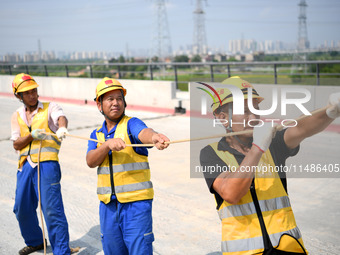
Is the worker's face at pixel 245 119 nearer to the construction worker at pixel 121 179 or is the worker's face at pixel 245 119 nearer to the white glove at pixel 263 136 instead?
the white glove at pixel 263 136

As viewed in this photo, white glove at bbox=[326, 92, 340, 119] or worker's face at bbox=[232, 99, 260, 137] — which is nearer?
white glove at bbox=[326, 92, 340, 119]

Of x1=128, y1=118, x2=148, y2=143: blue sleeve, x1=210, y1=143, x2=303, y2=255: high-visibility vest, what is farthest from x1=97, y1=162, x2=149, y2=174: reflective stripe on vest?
x1=210, y1=143, x2=303, y2=255: high-visibility vest

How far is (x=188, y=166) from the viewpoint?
29.5 feet

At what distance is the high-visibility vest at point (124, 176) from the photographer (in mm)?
3775

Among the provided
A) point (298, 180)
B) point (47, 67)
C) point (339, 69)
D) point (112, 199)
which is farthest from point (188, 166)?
point (339, 69)

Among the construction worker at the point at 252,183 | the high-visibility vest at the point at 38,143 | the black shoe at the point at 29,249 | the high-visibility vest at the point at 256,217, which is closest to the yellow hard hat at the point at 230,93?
the construction worker at the point at 252,183

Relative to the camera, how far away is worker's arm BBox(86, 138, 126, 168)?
356cm

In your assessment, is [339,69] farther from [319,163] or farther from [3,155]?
[3,155]

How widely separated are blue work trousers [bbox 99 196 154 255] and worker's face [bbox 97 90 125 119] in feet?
2.37

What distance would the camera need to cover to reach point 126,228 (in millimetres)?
3691

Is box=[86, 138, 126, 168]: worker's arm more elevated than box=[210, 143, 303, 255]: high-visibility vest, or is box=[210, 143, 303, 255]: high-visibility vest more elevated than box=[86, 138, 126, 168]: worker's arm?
box=[86, 138, 126, 168]: worker's arm

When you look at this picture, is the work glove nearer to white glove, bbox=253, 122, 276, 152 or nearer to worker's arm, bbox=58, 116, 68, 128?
worker's arm, bbox=58, 116, 68, 128

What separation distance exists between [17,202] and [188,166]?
4.41m

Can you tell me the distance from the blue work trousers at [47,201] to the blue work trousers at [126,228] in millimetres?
1339
